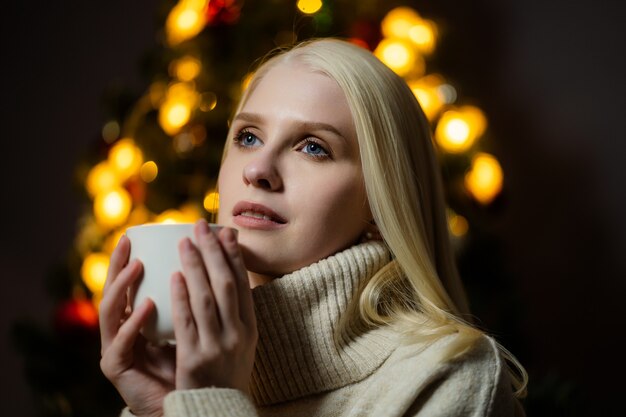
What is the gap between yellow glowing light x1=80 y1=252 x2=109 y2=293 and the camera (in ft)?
6.44

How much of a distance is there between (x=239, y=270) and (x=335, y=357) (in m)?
0.21

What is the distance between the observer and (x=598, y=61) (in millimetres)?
2510

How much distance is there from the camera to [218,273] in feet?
2.55

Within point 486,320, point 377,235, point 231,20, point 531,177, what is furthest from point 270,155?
point 531,177

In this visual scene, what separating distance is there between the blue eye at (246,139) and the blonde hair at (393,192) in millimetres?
142

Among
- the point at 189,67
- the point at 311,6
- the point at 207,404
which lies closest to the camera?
the point at 207,404

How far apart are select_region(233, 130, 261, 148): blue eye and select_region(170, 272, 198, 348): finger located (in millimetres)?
336

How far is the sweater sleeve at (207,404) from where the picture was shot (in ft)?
2.45

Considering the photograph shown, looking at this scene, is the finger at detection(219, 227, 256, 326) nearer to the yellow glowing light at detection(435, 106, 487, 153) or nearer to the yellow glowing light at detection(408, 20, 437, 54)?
the yellow glowing light at detection(435, 106, 487, 153)

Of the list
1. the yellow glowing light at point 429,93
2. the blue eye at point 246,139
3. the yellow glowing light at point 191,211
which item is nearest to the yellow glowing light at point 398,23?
the yellow glowing light at point 429,93

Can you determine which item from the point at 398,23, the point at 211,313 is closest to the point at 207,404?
the point at 211,313

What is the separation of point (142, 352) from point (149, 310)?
15 cm

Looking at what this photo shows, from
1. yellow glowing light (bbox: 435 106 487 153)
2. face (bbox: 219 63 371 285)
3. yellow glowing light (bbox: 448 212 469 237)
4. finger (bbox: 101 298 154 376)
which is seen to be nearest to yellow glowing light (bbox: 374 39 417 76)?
yellow glowing light (bbox: 435 106 487 153)

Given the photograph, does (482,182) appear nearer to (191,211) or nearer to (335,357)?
(191,211)
